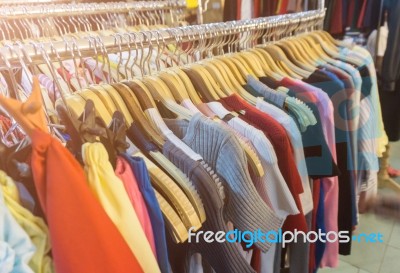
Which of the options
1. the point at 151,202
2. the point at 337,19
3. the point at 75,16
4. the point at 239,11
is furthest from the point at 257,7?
the point at 151,202

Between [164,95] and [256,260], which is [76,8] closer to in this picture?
[164,95]

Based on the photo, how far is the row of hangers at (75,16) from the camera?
1096 millimetres

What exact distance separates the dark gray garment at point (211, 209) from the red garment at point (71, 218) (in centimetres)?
20

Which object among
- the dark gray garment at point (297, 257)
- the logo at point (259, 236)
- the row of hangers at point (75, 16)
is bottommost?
the dark gray garment at point (297, 257)

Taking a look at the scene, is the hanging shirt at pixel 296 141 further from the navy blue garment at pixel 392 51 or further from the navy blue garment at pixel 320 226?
the navy blue garment at pixel 392 51

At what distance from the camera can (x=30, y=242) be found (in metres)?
0.40

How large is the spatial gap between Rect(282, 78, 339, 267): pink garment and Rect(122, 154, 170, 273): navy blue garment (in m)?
0.51

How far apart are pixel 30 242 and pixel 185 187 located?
245 mm

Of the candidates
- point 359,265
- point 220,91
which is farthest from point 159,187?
point 359,265

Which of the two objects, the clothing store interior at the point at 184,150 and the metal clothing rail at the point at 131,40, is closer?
the clothing store interior at the point at 184,150

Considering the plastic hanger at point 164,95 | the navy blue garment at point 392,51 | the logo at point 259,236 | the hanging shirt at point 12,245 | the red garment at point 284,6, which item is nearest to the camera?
the hanging shirt at point 12,245

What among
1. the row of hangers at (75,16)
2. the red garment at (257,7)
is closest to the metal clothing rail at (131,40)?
the row of hangers at (75,16)

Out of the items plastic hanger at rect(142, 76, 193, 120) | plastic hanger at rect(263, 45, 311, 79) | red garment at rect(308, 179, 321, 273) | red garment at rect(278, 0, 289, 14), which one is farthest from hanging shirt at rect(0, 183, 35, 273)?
red garment at rect(278, 0, 289, 14)

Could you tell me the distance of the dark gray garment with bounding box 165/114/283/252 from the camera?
0.60m
